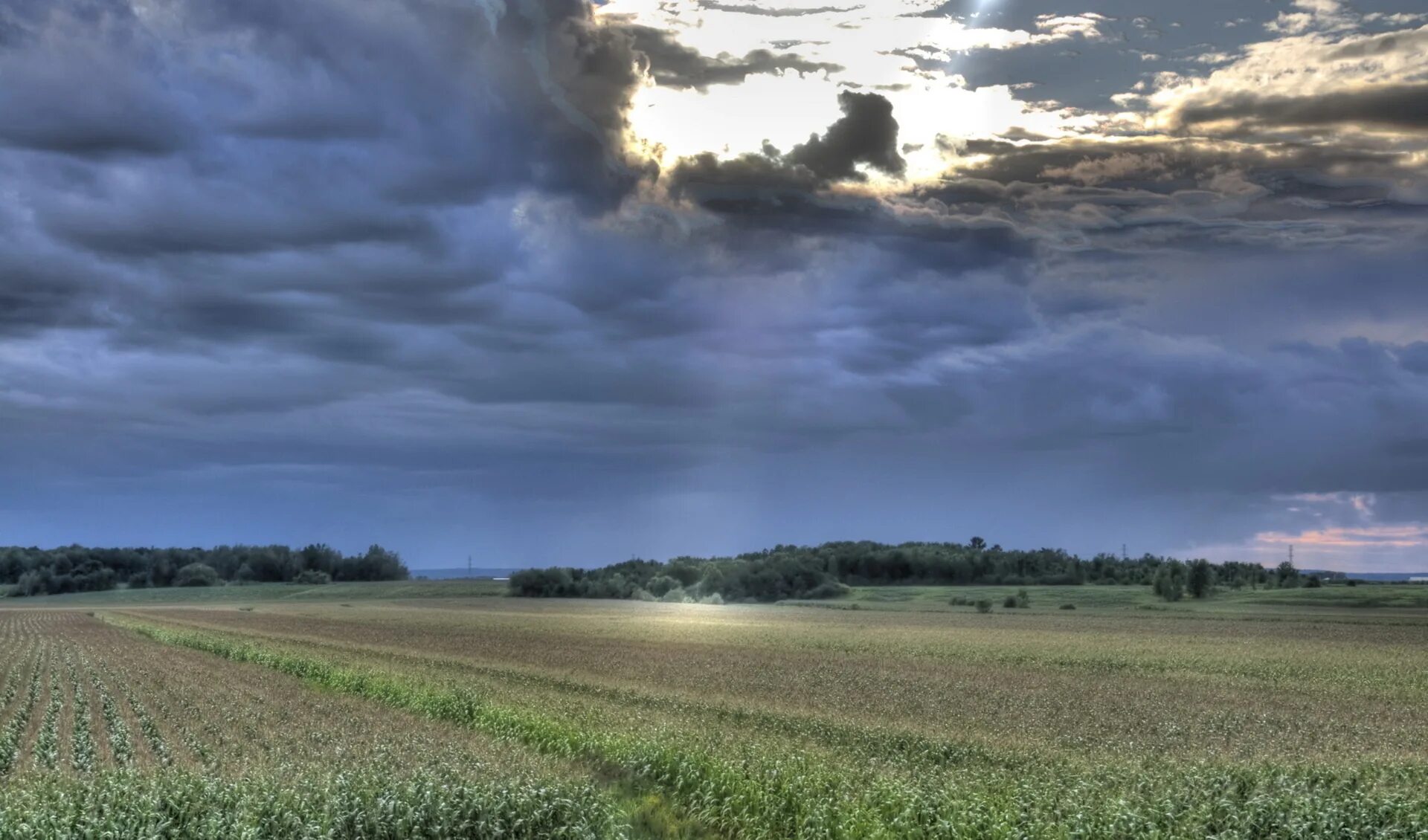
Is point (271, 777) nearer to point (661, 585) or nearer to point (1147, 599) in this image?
point (1147, 599)

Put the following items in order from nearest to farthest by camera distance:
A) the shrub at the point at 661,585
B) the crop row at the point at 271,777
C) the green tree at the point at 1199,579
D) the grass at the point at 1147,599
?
the crop row at the point at 271,777 < the grass at the point at 1147,599 < the green tree at the point at 1199,579 < the shrub at the point at 661,585

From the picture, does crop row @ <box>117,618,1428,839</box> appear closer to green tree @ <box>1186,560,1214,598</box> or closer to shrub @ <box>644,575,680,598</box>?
green tree @ <box>1186,560,1214,598</box>

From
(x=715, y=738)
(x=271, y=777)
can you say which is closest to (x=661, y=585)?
(x=715, y=738)

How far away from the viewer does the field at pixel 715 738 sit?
1894 centimetres

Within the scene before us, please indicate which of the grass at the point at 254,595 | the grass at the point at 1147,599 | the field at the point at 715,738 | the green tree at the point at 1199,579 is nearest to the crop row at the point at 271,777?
the field at the point at 715,738

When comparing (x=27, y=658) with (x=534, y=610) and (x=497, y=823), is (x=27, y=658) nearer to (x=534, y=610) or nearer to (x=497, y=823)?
A: (x=497, y=823)

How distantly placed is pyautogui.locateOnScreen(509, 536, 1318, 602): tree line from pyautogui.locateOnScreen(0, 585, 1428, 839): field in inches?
4210

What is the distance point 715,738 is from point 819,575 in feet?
492

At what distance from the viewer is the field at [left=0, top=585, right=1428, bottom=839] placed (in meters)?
18.9

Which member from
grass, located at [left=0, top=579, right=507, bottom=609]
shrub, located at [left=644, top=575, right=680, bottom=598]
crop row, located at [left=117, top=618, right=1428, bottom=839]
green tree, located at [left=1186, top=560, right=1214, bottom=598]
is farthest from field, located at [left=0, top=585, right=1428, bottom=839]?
shrub, located at [left=644, top=575, right=680, bottom=598]

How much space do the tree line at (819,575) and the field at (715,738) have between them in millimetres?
106932

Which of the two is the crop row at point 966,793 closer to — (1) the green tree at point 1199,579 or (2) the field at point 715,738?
Result: (2) the field at point 715,738

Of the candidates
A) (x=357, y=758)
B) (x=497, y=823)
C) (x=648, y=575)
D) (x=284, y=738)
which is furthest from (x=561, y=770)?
(x=648, y=575)

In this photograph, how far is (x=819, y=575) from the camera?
174 meters
